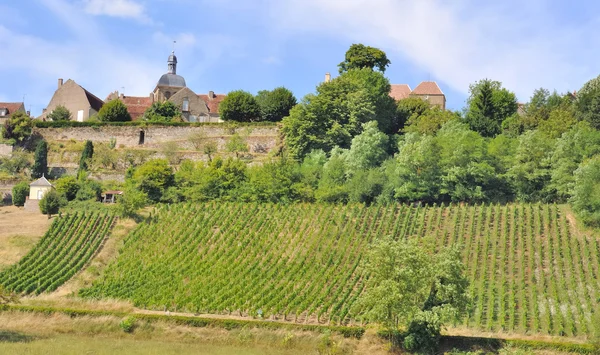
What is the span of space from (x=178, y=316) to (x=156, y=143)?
3216 cm

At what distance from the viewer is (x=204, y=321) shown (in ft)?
95.9

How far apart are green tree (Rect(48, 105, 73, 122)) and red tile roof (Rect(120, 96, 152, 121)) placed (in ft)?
17.1

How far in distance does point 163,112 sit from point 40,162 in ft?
40.6

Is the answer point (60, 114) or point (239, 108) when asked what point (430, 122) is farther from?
point (60, 114)

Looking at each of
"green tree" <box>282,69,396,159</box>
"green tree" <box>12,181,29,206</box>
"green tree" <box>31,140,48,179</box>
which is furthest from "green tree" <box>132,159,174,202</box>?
"green tree" <box>31,140,48,179</box>

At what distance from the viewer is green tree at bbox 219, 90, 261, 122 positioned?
6156 cm

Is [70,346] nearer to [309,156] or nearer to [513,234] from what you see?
[513,234]

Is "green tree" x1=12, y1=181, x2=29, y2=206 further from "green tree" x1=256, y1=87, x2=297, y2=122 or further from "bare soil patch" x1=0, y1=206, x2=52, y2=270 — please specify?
"green tree" x1=256, y1=87, x2=297, y2=122

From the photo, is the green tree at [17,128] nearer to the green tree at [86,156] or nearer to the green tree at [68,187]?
the green tree at [86,156]

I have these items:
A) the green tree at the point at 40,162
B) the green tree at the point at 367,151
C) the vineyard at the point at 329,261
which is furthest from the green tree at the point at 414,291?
the green tree at the point at 40,162

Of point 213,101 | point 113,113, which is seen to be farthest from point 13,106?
point 213,101

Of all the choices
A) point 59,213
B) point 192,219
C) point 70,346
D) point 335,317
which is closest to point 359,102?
point 192,219

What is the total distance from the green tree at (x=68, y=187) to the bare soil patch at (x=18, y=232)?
91.7 inches

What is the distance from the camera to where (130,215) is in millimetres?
43781
